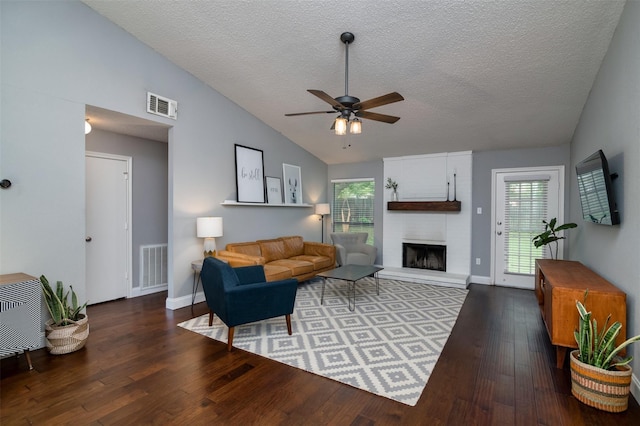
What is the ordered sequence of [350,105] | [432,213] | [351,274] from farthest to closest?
[432,213] < [351,274] < [350,105]

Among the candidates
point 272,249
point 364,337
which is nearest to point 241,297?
point 364,337

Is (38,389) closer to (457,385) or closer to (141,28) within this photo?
(457,385)

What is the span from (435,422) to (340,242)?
462 centimetres

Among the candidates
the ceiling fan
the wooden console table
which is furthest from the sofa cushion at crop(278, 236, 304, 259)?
the wooden console table

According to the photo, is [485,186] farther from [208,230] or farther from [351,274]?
[208,230]

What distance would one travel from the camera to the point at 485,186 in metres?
5.67

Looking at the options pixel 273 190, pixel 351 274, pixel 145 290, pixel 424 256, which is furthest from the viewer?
pixel 424 256

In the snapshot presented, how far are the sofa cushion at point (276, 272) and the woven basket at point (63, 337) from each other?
83.1 inches

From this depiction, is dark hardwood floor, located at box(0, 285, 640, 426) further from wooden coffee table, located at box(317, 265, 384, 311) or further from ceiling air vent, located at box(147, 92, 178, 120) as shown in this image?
ceiling air vent, located at box(147, 92, 178, 120)

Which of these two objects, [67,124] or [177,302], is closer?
[67,124]

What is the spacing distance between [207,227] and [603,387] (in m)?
4.27

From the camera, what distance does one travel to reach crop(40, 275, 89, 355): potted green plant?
2.79m

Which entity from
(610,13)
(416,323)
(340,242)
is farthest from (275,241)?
(610,13)

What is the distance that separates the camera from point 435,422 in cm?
193
